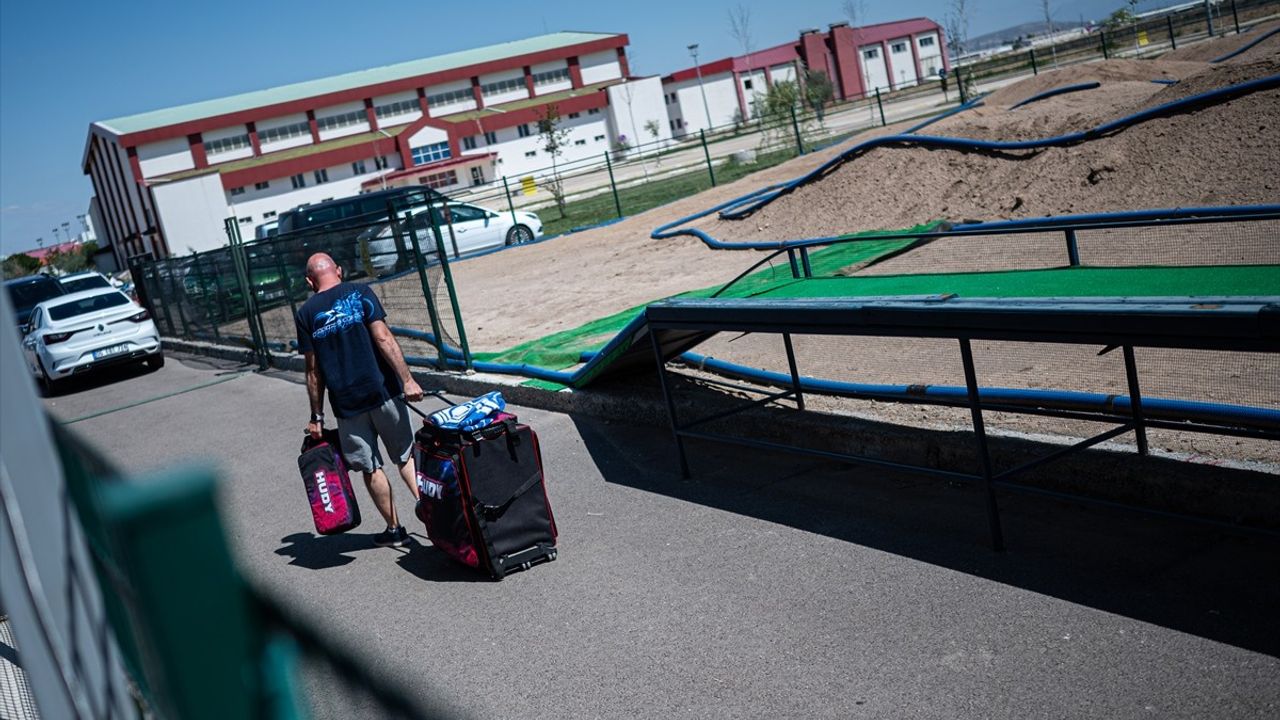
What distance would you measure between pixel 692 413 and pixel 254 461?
4.78 m

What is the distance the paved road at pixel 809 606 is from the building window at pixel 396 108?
7803 centimetres

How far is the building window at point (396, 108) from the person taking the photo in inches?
3226

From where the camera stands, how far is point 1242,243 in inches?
406

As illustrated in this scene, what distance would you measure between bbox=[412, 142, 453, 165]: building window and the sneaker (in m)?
72.9

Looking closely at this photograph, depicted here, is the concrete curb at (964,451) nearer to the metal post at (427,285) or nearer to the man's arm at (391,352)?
the man's arm at (391,352)

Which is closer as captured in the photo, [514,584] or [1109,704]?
[1109,704]

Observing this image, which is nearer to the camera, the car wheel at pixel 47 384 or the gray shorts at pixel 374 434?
the gray shorts at pixel 374 434

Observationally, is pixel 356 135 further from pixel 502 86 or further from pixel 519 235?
pixel 519 235

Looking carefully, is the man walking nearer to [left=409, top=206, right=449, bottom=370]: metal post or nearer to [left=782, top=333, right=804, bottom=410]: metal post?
[left=782, top=333, right=804, bottom=410]: metal post

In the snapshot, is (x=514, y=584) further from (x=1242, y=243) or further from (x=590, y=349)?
(x=1242, y=243)

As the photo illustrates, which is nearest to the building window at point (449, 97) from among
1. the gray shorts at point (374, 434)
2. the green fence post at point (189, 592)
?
the gray shorts at point (374, 434)

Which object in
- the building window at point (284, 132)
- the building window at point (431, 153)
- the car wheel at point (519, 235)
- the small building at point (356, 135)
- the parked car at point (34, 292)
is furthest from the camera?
the building window at point (284, 132)

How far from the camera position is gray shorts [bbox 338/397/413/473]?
7.23 meters

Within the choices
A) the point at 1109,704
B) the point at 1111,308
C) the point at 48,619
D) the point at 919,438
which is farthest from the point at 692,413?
the point at 48,619
